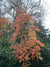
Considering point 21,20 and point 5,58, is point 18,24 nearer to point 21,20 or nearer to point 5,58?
point 21,20

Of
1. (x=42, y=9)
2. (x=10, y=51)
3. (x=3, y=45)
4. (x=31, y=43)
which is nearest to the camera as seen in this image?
(x=31, y=43)

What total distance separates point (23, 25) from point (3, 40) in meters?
1.94

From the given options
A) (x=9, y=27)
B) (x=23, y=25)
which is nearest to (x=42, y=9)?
(x=9, y=27)

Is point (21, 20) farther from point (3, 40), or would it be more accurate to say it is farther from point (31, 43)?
point (3, 40)

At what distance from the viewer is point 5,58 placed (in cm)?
543

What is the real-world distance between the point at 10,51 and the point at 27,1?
388 inches

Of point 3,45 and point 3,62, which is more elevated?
point 3,45

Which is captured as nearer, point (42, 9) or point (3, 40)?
point (3, 40)

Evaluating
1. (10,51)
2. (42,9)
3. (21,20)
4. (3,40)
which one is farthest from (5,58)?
(42,9)

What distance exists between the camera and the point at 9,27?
5848mm

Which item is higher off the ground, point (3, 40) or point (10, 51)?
point (3, 40)

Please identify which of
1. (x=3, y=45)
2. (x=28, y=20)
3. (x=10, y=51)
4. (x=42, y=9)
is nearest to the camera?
(x=28, y=20)

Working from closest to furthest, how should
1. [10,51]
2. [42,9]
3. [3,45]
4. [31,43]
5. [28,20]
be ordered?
[31,43] < [28,20] < [10,51] < [3,45] < [42,9]

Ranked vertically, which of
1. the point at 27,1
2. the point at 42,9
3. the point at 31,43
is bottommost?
the point at 31,43
